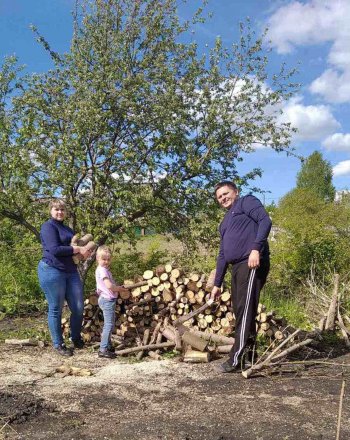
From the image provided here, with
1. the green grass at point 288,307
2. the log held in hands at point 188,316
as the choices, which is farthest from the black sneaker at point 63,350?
the green grass at point 288,307

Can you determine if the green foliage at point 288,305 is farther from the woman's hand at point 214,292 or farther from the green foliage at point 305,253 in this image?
the woman's hand at point 214,292

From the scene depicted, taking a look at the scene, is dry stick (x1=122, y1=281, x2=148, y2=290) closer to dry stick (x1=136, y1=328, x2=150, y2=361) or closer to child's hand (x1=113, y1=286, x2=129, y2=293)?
child's hand (x1=113, y1=286, x2=129, y2=293)

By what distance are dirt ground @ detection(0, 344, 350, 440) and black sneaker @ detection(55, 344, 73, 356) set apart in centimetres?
16

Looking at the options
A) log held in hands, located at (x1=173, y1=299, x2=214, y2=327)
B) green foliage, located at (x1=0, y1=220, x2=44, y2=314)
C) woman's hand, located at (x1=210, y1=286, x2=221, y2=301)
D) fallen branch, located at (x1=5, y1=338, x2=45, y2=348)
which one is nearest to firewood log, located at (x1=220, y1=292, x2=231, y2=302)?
log held in hands, located at (x1=173, y1=299, x2=214, y2=327)

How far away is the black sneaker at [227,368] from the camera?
5.07 metres

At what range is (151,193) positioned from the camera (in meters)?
7.70

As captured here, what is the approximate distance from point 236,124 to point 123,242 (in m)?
2.63

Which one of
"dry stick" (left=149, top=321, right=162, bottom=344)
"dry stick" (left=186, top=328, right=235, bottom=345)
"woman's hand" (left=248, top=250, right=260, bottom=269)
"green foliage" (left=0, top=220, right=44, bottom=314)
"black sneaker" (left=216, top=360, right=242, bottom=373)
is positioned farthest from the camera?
"green foliage" (left=0, top=220, right=44, bottom=314)

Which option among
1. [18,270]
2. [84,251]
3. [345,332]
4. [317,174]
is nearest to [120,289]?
[84,251]

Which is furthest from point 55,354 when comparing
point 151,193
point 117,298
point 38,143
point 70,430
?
point 38,143

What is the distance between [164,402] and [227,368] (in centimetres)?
103

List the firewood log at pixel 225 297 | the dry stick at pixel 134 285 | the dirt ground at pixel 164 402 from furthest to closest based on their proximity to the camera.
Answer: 1. the dry stick at pixel 134 285
2. the firewood log at pixel 225 297
3. the dirt ground at pixel 164 402

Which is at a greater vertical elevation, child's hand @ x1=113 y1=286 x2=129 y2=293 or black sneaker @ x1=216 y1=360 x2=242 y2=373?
child's hand @ x1=113 y1=286 x2=129 y2=293

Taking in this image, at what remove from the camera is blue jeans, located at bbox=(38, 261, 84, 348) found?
578 cm
